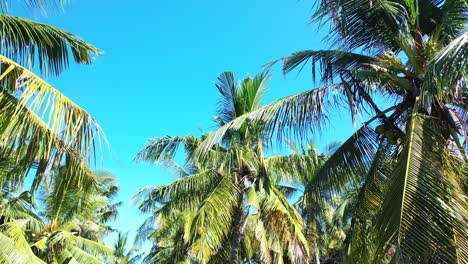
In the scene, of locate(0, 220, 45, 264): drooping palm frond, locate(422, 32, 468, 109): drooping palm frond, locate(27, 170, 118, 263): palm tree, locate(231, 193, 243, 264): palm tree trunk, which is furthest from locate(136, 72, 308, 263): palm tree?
locate(422, 32, 468, 109): drooping palm frond

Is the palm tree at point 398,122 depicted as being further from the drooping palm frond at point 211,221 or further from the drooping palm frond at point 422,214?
the drooping palm frond at point 211,221

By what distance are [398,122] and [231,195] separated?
17.8ft

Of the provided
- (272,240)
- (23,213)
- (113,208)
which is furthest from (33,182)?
(113,208)

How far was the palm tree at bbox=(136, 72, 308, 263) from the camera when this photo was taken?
10.0 meters

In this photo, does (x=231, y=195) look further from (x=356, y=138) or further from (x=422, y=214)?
(x=422, y=214)

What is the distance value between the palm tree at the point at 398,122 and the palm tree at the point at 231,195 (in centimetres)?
329

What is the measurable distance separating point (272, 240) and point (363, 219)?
4580mm

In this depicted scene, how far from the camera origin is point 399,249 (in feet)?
13.4

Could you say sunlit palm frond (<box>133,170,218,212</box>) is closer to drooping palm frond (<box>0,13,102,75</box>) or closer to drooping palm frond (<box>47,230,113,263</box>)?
drooping palm frond (<box>47,230,113,263</box>)

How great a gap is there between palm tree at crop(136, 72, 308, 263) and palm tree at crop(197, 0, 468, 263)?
10.8ft

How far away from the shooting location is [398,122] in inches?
237

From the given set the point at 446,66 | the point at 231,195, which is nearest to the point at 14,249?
the point at 231,195

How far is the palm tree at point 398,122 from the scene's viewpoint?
4.23 m

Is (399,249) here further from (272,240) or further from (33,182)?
(272,240)
